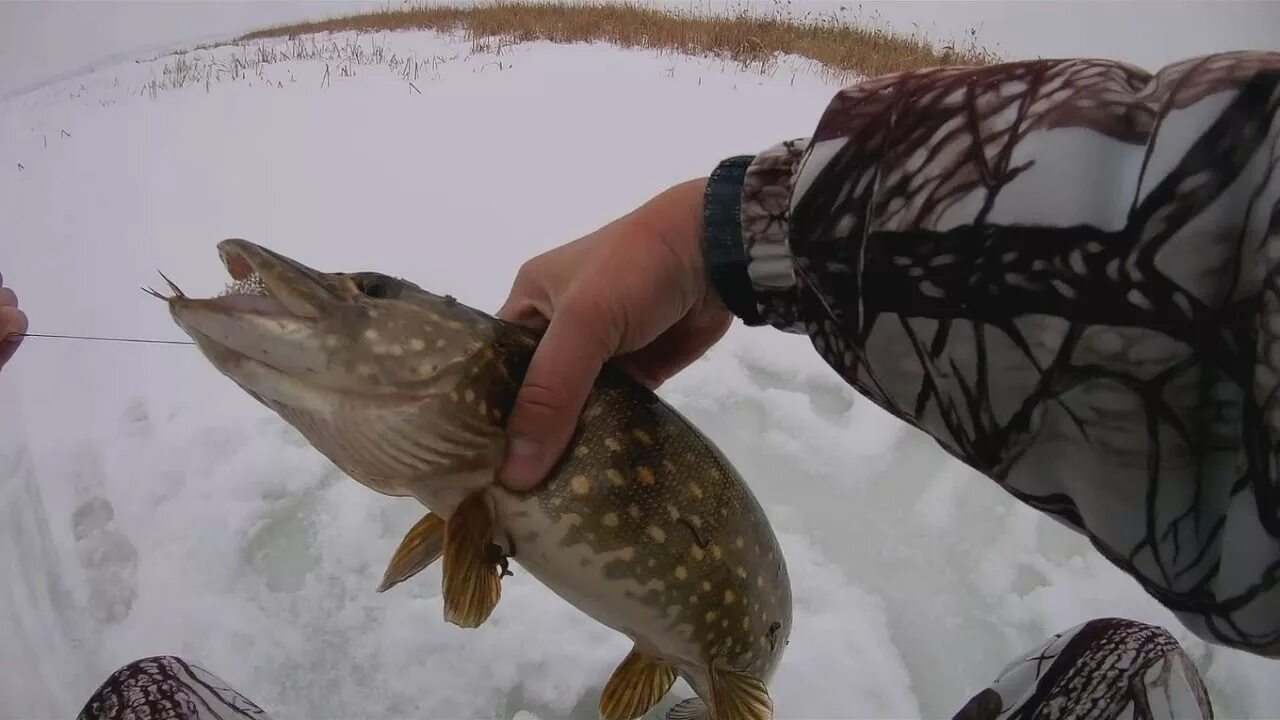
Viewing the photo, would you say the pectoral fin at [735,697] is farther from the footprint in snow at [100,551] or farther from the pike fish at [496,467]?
the footprint in snow at [100,551]

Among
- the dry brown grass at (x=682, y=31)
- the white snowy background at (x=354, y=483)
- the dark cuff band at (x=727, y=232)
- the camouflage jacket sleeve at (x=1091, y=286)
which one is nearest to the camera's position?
the camouflage jacket sleeve at (x=1091, y=286)

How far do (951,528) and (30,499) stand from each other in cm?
202

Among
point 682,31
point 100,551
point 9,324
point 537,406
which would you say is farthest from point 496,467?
point 682,31

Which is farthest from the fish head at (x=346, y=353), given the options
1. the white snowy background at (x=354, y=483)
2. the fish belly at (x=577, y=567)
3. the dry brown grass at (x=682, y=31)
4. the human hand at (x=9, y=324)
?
the dry brown grass at (x=682, y=31)

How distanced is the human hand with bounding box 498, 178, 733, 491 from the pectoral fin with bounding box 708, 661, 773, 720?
405mm

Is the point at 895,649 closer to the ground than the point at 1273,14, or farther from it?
closer to the ground

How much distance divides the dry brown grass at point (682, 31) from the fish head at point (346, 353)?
2968 millimetres

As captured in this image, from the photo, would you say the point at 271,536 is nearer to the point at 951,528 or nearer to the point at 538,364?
the point at 538,364

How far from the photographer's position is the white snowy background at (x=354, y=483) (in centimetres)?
155

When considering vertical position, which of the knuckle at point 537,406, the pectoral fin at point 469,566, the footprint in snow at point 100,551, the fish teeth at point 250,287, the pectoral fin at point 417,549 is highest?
the fish teeth at point 250,287

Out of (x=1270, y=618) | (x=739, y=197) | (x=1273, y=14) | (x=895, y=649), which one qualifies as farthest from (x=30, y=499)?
(x=1273, y=14)

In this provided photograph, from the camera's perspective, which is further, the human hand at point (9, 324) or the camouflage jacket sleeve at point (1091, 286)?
the human hand at point (9, 324)

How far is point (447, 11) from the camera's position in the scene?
468 cm

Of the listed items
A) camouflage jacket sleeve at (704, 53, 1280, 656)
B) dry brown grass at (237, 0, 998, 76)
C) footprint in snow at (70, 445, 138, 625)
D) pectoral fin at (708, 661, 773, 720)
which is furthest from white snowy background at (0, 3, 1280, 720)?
camouflage jacket sleeve at (704, 53, 1280, 656)
